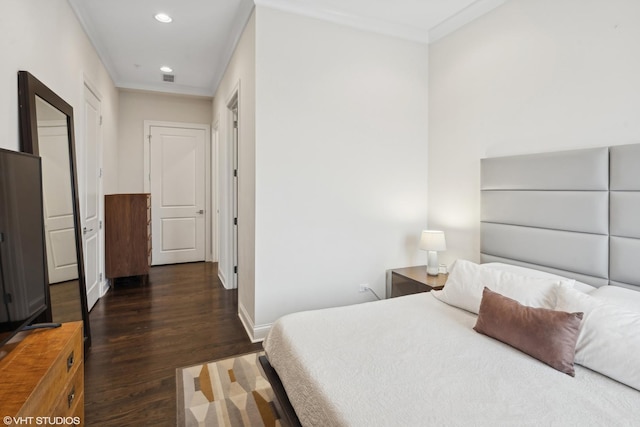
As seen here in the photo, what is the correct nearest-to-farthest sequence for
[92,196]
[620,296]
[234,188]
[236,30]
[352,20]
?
[620,296] → [352,20] → [236,30] → [92,196] → [234,188]

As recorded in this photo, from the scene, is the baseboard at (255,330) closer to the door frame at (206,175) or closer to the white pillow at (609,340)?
the white pillow at (609,340)

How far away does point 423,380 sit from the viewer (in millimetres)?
1327

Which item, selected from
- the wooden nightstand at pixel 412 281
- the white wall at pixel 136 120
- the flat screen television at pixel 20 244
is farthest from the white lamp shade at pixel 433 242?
the white wall at pixel 136 120

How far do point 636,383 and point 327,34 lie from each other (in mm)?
3013

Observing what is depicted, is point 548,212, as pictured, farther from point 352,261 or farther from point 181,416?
point 181,416

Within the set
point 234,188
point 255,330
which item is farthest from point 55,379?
point 234,188

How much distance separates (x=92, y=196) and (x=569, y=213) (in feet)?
14.2

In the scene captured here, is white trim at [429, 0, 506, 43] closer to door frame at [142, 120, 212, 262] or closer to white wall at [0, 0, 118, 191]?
white wall at [0, 0, 118, 191]

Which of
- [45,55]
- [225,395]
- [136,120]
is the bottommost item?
[225,395]

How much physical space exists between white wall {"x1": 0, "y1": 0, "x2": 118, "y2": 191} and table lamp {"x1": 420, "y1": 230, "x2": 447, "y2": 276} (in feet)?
9.77

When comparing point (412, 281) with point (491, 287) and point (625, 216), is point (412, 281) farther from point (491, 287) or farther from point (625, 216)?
point (625, 216)

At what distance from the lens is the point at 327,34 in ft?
9.39

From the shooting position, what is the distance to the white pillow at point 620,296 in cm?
160

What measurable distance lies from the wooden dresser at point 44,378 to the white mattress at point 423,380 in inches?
36.5
